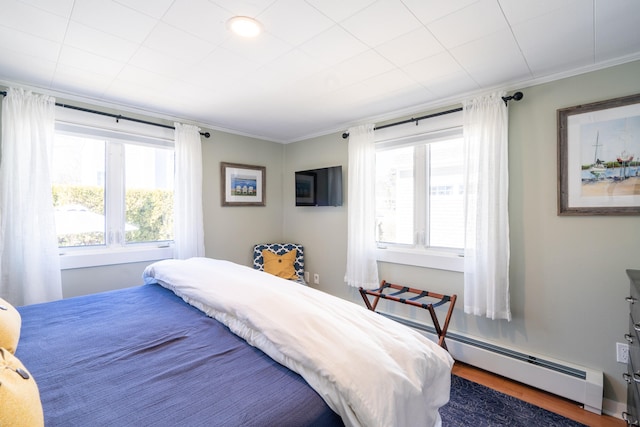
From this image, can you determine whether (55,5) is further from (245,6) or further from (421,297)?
(421,297)

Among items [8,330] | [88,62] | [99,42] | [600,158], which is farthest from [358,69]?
[8,330]

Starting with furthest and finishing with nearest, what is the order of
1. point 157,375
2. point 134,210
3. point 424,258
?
point 134,210
point 424,258
point 157,375

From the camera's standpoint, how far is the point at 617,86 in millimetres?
1952

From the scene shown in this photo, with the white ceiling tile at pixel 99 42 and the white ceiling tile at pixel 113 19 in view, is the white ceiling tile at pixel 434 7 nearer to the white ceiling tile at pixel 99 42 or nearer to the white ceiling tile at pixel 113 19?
the white ceiling tile at pixel 113 19

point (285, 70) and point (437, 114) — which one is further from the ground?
point (285, 70)

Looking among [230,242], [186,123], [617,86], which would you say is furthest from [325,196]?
[617,86]

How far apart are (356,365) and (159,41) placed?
81.4 inches

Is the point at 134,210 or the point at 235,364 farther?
the point at 134,210

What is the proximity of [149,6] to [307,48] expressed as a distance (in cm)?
86

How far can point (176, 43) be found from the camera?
178 centimetres

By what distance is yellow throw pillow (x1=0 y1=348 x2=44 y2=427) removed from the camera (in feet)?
2.15

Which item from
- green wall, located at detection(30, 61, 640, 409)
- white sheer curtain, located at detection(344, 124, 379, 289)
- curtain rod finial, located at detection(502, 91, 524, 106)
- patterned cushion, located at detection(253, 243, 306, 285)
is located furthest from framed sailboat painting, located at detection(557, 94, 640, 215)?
patterned cushion, located at detection(253, 243, 306, 285)

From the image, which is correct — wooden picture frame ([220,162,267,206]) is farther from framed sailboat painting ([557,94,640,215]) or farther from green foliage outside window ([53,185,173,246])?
framed sailboat painting ([557,94,640,215])

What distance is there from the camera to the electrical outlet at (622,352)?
1.93 metres
